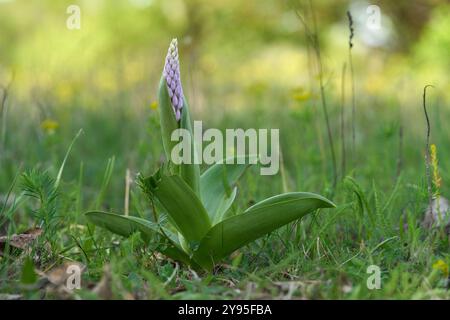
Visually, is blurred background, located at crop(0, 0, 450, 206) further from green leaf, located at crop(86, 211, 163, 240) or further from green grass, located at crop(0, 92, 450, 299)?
green leaf, located at crop(86, 211, 163, 240)

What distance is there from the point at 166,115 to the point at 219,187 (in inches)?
12.9

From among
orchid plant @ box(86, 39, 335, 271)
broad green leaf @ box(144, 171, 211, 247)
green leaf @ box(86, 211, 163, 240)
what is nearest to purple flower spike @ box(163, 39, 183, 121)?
orchid plant @ box(86, 39, 335, 271)

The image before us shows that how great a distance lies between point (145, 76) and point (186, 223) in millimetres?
2593

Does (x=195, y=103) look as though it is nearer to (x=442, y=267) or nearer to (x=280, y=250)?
(x=280, y=250)

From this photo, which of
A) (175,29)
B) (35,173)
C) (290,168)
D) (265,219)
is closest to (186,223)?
(265,219)

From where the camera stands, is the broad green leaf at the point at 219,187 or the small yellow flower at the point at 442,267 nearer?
the small yellow flower at the point at 442,267

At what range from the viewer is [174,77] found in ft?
5.22

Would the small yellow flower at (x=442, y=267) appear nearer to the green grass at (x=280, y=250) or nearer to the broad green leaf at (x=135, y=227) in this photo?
the green grass at (x=280, y=250)

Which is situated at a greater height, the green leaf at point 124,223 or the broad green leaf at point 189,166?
the broad green leaf at point 189,166

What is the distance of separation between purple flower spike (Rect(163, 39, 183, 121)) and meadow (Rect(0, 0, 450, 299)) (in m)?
0.39

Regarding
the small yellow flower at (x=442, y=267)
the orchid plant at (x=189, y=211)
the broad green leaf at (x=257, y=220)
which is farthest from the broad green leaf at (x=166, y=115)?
the small yellow flower at (x=442, y=267)

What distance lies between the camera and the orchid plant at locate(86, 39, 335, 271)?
1.60 m

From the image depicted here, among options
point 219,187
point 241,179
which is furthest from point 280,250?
point 241,179

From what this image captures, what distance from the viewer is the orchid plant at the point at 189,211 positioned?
160 centimetres
